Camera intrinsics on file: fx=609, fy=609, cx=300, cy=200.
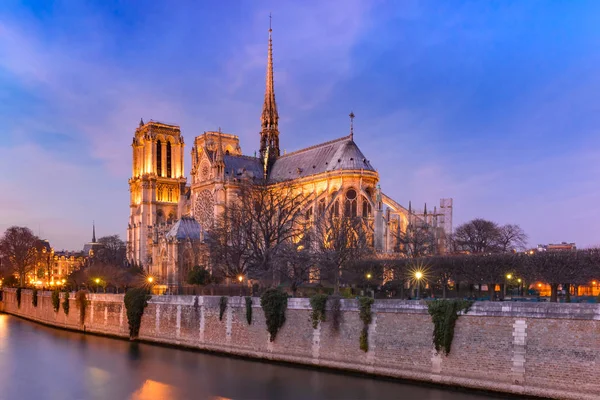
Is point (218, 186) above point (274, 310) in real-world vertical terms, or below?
above

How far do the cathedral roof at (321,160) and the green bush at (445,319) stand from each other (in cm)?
3396

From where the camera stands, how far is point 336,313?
901 inches

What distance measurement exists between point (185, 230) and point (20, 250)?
946 inches

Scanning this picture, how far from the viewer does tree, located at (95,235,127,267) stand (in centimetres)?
7912

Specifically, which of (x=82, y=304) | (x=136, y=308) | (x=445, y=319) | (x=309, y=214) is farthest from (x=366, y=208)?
(x=445, y=319)

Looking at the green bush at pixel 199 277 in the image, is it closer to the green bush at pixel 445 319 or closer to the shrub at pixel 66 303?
the shrub at pixel 66 303

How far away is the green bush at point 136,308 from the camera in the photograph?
3259 cm

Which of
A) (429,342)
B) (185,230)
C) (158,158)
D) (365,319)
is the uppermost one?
(158,158)

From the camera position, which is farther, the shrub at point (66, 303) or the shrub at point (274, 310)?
the shrub at point (66, 303)

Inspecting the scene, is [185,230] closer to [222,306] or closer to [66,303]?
[66,303]

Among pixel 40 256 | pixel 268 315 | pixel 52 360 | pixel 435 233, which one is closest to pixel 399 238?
pixel 435 233

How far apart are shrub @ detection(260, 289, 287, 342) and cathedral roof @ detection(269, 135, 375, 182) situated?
95.8 feet

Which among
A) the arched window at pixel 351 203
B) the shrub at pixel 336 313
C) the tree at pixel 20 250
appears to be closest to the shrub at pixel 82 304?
the shrub at pixel 336 313

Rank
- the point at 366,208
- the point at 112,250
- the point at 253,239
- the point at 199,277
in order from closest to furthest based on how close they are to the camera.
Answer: the point at 253,239
the point at 199,277
the point at 366,208
the point at 112,250
